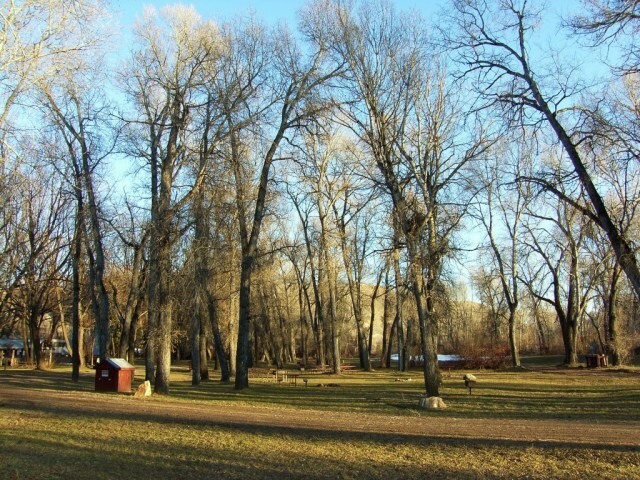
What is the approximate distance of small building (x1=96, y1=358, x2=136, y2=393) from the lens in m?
18.9

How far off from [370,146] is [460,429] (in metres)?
10.1

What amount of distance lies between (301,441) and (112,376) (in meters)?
11.5

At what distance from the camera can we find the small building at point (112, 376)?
1886cm

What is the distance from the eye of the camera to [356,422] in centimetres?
1232

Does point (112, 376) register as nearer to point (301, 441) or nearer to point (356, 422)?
point (356, 422)

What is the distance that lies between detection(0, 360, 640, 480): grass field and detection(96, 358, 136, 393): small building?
187cm

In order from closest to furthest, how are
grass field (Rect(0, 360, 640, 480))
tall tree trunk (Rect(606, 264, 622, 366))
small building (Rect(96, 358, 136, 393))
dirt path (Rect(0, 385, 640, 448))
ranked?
grass field (Rect(0, 360, 640, 480)), dirt path (Rect(0, 385, 640, 448)), small building (Rect(96, 358, 136, 393)), tall tree trunk (Rect(606, 264, 622, 366))

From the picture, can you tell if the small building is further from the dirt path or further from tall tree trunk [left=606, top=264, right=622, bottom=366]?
tall tree trunk [left=606, top=264, right=622, bottom=366]

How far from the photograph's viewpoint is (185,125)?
64.2ft

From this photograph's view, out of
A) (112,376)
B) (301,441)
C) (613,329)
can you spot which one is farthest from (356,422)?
(613,329)

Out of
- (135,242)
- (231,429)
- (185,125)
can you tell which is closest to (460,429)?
(231,429)

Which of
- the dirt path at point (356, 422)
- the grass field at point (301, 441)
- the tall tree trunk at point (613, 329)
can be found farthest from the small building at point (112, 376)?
the tall tree trunk at point (613, 329)

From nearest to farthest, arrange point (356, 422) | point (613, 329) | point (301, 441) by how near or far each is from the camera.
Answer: point (301, 441), point (356, 422), point (613, 329)

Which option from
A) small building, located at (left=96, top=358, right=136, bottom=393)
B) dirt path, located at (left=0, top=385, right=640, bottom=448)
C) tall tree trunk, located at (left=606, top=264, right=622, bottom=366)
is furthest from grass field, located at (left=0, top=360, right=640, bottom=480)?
tall tree trunk, located at (left=606, top=264, right=622, bottom=366)
